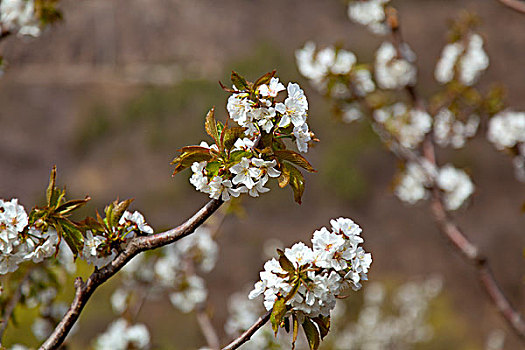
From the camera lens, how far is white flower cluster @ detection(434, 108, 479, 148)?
1815mm

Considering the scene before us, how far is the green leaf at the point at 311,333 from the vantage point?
0.57 meters

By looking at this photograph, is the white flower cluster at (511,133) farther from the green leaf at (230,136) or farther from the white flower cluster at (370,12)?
the green leaf at (230,136)

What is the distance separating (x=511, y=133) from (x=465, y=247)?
0.43 meters

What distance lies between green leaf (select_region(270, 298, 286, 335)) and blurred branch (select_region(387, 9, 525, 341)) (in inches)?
41.4

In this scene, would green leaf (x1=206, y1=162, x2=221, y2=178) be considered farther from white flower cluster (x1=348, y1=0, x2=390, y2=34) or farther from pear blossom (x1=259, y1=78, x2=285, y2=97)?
white flower cluster (x1=348, y1=0, x2=390, y2=34)

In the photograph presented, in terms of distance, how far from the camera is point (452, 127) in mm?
1829

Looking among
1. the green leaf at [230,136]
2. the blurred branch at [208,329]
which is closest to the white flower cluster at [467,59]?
the blurred branch at [208,329]

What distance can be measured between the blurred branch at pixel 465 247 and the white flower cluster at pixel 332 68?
0.18 meters

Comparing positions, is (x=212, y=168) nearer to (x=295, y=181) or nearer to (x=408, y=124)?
(x=295, y=181)

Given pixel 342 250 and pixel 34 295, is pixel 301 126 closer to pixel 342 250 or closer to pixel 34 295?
pixel 342 250

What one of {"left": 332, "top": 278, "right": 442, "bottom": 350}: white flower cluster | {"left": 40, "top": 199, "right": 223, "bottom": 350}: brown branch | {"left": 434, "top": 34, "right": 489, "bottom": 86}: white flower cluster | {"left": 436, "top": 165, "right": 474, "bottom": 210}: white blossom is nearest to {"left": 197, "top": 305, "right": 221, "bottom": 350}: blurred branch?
{"left": 40, "top": 199, "right": 223, "bottom": 350}: brown branch

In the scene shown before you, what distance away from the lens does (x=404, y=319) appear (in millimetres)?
4082

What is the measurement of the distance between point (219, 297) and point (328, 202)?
129 cm

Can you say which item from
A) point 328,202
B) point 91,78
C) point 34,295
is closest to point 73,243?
point 34,295
